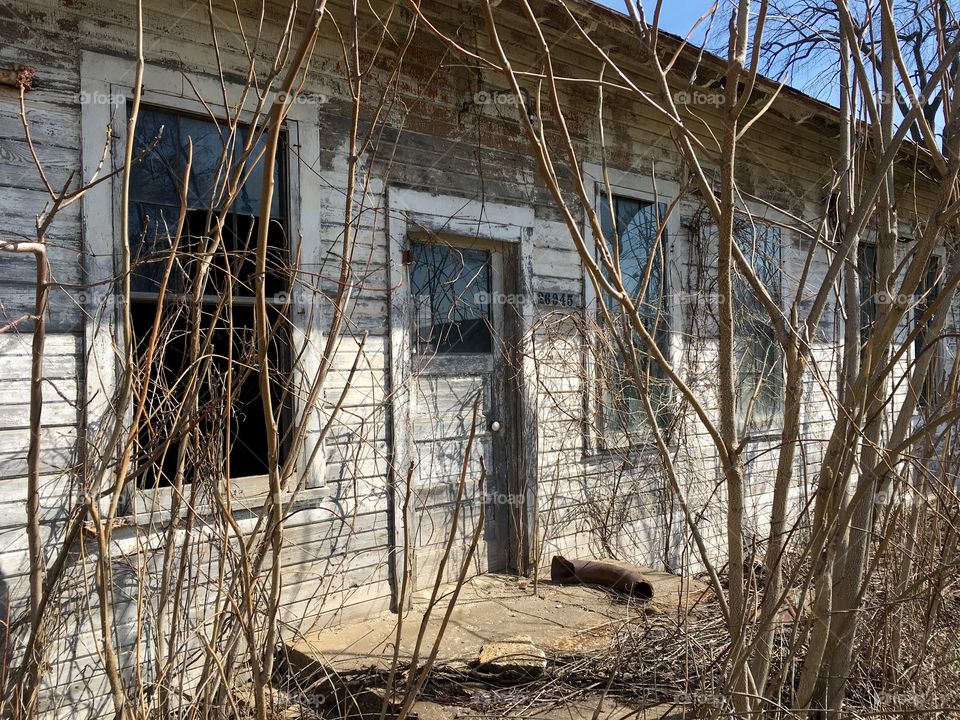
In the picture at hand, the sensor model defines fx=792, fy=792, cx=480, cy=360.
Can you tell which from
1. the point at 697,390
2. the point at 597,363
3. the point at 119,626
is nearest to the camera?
the point at 119,626

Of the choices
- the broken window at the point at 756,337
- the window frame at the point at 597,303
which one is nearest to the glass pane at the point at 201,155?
the window frame at the point at 597,303

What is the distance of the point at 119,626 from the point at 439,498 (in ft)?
6.70

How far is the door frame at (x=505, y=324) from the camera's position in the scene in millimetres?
4824

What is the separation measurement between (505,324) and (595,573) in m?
1.80

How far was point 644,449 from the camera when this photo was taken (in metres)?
6.23

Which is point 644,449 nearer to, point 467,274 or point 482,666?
point 467,274

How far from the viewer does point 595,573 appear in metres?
5.27

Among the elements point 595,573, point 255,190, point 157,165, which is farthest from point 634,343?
point 157,165

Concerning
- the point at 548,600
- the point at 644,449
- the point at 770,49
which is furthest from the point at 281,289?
the point at 770,49

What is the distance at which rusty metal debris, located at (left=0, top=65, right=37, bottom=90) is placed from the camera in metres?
3.51

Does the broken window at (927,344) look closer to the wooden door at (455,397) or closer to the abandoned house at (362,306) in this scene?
the abandoned house at (362,306)

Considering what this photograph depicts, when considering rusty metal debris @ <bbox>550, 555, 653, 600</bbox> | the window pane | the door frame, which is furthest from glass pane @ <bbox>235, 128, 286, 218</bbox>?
rusty metal debris @ <bbox>550, 555, 653, 600</bbox>

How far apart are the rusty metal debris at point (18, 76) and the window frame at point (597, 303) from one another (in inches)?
134

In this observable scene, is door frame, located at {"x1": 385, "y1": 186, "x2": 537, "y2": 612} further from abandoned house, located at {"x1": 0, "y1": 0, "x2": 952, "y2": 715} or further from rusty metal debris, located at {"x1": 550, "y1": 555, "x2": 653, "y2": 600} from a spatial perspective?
rusty metal debris, located at {"x1": 550, "y1": 555, "x2": 653, "y2": 600}
